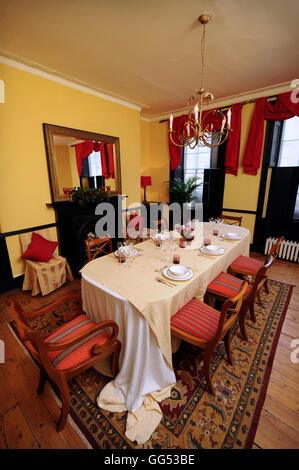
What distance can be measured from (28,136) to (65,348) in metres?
2.75

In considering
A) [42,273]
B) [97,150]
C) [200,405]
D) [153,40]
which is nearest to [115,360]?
[200,405]

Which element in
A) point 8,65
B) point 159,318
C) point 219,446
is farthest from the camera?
point 8,65

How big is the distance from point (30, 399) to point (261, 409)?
1638mm

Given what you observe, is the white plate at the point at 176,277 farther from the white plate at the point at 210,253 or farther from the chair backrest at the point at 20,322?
the chair backrest at the point at 20,322

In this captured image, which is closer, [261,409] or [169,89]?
[261,409]

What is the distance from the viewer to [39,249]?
284 centimetres

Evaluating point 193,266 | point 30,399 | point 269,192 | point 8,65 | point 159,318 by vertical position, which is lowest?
point 30,399

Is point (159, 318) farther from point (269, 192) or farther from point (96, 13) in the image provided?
point (269, 192)

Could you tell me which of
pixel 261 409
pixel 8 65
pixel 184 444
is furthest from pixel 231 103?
pixel 184 444

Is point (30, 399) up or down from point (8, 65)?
down

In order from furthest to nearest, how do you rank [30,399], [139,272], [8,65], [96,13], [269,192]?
[269,192]
[8,65]
[96,13]
[139,272]
[30,399]

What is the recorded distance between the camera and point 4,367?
68.1 inches

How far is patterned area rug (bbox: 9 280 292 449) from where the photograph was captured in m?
1.23

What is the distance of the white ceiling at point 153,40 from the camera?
5.79ft
